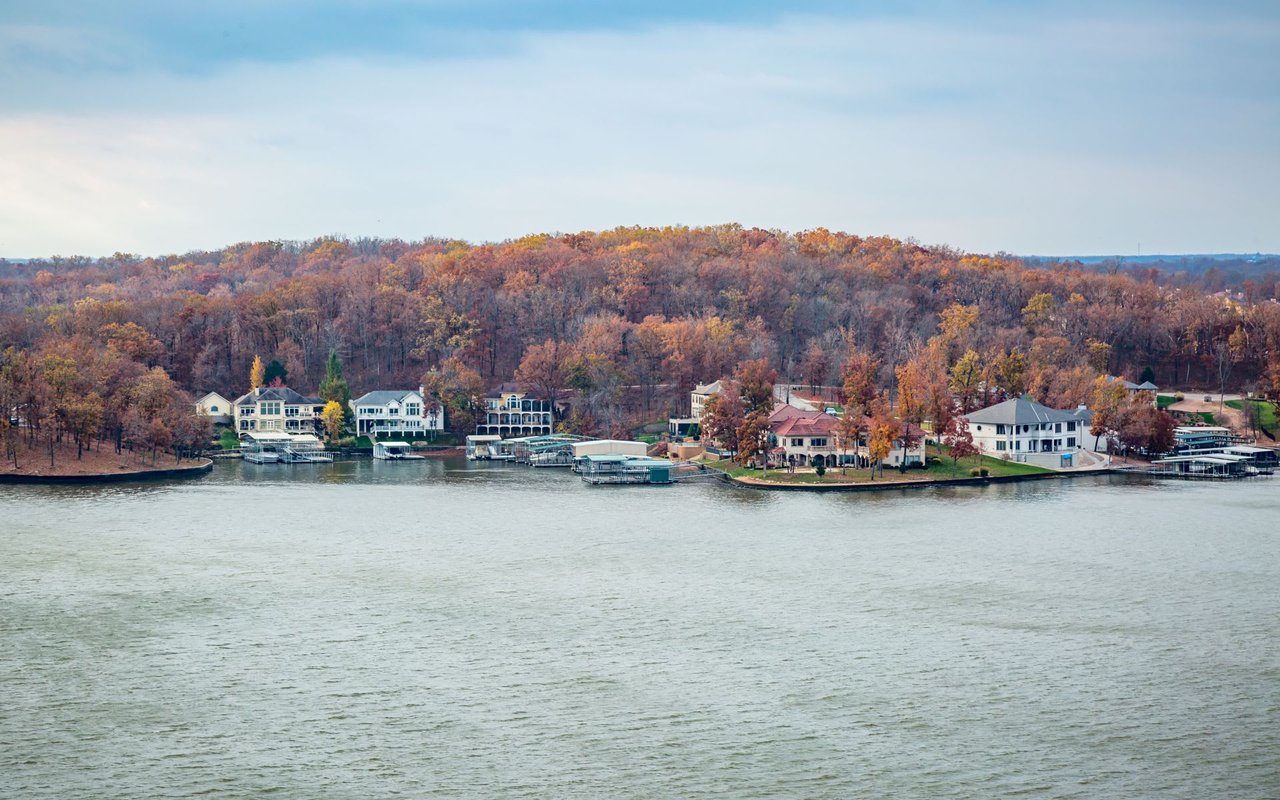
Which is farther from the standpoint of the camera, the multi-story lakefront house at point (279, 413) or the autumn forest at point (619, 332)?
the multi-story lakefront house at point (279, 413)

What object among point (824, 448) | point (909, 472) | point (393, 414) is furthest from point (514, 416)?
point (909, 472)

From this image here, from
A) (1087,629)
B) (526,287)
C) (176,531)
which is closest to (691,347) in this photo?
(526,287)

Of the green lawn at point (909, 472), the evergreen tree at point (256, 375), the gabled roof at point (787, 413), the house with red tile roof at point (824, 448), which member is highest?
the evergreen tree at point (256, 375)

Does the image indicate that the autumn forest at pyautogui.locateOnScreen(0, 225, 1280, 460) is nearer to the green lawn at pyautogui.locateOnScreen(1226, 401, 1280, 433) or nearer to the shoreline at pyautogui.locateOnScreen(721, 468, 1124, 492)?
the green lawn at pyautogui.locateOnScreen(1226, 401, 1280, 433)

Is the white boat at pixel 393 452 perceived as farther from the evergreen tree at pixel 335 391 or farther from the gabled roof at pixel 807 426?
the gabled roof at pixel 807 426

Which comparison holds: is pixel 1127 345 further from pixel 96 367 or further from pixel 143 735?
pixel 143 735

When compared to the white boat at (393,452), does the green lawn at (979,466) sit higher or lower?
lower

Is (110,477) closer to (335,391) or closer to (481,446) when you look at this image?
(481,446)

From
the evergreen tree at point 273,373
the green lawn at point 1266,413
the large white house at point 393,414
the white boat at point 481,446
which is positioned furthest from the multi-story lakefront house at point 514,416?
the green lawn at point 1266,413
